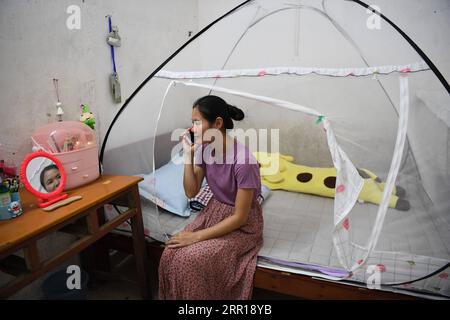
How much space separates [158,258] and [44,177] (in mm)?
683

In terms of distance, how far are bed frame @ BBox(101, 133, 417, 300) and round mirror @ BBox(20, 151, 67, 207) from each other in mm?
411

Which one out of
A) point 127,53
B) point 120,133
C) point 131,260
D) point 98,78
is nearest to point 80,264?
point 131,260

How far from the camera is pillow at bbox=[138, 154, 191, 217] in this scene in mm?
1521

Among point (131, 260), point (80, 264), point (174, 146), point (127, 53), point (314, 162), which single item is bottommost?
point (131, 260)

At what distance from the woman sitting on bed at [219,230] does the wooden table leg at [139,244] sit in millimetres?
228

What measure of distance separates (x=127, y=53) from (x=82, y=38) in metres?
0.33

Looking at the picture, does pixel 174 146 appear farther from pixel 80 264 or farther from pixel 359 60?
pixel 359 60

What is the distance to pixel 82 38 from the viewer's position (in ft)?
4.81

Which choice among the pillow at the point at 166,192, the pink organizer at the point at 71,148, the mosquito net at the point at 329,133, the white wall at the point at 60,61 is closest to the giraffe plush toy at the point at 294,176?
the mosquito net at the point at 329,133

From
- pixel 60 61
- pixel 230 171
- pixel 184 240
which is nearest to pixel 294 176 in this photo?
pixel 230 171

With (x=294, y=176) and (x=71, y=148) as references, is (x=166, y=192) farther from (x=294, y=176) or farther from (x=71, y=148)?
(x=294, y=176)

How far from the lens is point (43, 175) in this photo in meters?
1.08

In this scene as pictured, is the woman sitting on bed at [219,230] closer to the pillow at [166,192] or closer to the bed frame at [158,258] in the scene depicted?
the bed frame at [158,258]

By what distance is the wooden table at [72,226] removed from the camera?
85 centimetres
